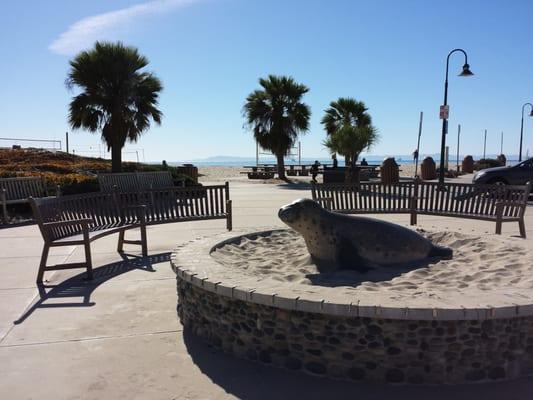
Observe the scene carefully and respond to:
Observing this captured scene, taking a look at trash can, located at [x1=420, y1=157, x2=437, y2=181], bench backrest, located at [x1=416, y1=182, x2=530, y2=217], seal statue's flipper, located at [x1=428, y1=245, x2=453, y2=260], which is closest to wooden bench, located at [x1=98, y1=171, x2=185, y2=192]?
bench backrest, located at [x1=416, y1=182, x2=530, y2=217]

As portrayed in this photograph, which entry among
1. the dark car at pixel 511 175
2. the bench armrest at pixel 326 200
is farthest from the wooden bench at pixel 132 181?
the dark car at pixel 511 175

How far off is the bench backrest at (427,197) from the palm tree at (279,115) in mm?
18449

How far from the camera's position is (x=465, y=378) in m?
3.11

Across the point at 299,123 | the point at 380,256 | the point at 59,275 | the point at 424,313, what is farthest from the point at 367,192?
the point at 299,123

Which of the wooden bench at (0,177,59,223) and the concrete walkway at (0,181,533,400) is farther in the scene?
the wooden bench at (0,177,59,223)

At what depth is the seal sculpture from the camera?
15.6 ft

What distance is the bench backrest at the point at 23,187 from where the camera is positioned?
1123 cm

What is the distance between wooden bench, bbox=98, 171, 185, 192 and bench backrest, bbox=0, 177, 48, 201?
1438mm

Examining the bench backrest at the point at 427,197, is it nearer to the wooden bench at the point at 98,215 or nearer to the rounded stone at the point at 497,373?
the wooden bench at the point at 98,215

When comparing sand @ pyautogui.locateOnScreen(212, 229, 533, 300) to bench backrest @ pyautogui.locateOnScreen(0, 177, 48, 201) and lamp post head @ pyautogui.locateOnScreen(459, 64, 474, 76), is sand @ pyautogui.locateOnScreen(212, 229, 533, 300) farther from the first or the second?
lamp post head @ pyautogui.locateOnScreen(459, 64, 474, 76)

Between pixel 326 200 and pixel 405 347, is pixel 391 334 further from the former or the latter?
pixel 326 200

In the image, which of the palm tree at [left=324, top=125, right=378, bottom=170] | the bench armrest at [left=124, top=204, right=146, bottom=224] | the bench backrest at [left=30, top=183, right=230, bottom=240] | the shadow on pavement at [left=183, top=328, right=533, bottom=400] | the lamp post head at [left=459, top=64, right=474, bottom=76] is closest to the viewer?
the shadow on pavement at [left=183, top=328, right=533, bottom=400]

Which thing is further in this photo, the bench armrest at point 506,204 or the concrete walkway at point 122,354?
the bench armrest at point 506,204

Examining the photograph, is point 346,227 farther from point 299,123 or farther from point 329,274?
point 299,123
